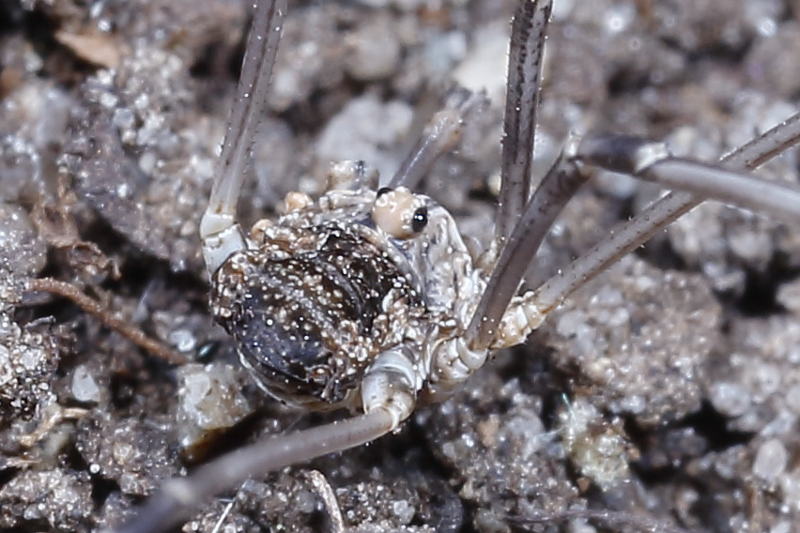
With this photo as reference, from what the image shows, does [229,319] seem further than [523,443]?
No

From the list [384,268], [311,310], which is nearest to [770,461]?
[384,268]

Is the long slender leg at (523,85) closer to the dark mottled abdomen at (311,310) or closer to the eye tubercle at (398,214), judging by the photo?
the eye tubercle at (398,214)

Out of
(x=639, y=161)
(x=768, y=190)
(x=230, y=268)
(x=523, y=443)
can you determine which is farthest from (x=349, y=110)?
(x=768, y=190)

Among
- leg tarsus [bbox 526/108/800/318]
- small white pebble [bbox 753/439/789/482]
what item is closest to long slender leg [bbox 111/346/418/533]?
leg tarsus [bbox 526/108/800/318]

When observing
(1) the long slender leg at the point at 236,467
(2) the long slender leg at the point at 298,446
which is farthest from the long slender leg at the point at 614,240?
(1) the long slender leg at the point at 236,467

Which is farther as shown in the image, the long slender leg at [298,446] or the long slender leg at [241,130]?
the long slender leg at [241,130]

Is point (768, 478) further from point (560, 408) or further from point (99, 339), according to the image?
point (99, 339)

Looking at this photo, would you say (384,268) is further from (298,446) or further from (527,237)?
(298,446)
